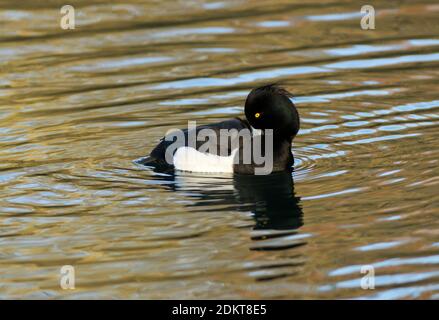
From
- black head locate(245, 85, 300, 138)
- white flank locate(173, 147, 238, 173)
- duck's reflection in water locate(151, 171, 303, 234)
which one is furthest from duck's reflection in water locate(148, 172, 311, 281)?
black head locate(245, 85, 300, 138)

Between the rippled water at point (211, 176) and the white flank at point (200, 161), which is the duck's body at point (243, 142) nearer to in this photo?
the white flank at point (200, 161)

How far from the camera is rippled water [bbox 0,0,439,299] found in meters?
8.19

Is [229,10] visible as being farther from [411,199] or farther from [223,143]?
[411,199]

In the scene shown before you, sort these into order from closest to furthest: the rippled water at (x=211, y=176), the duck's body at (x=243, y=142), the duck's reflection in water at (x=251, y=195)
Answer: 1. the rippled water at (x=211, y=176)
2. the duck's reflection in water at (x=251, y=195)
3. the duck's body at (x=243, y=142)

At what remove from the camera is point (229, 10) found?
17484 mm

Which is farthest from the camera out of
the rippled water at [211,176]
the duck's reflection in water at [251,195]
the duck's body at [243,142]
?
the duck's body at [243,142]

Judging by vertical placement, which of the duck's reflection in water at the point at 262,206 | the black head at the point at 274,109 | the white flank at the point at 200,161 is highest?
the black head at the point at 274,109

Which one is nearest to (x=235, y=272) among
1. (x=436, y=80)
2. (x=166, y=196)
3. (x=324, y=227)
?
(x=324, y=227)

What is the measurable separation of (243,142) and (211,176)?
500 millimetres

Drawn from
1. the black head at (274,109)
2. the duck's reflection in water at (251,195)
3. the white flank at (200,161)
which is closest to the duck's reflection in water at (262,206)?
the duck's reflection in water at (251,195)

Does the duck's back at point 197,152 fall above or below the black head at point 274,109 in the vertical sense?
below

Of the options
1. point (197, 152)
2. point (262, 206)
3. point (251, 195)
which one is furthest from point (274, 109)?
point (262, 206)

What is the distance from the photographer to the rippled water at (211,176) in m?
8.19

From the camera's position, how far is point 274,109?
11.0m
